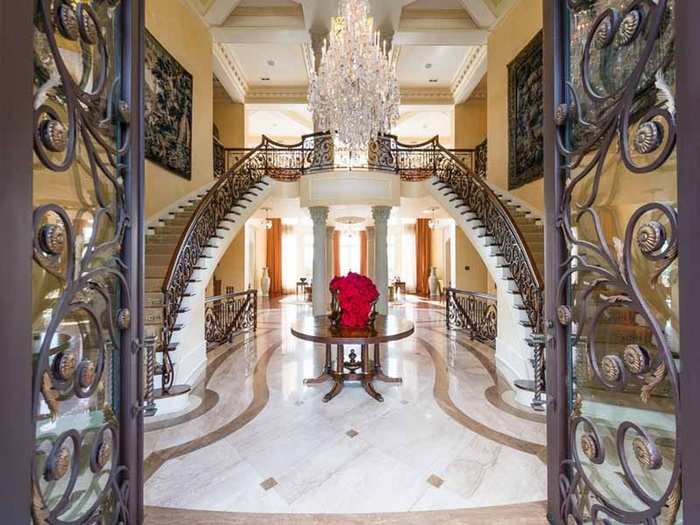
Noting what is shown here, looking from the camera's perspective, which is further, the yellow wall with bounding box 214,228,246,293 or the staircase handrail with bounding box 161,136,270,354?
the yellow wall with bounding box 214,228,246,293

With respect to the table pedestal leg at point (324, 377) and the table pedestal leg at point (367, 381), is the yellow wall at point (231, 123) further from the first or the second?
the table pedestal leg at point (367, 381)

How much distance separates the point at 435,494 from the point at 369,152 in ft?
22.7

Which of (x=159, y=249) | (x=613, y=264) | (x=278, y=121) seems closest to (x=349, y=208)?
(x=278, y=121)

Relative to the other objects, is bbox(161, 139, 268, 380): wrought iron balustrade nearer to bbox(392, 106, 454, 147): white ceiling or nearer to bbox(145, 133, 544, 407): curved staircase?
bbox(145, 133, 544, 407): curved staircase

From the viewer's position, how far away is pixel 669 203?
1.05 m

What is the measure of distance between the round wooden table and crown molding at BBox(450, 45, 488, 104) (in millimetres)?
8364

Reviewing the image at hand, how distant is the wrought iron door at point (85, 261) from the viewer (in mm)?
1050

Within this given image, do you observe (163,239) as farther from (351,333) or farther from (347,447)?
(347,447)

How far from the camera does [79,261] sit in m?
1.20

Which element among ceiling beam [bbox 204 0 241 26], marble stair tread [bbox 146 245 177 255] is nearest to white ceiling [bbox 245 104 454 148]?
ceiling beam [bbox 204 0 241 26]

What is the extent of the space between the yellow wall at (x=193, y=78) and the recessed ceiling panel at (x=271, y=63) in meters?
1.84

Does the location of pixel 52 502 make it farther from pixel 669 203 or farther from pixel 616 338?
pixel 669 203

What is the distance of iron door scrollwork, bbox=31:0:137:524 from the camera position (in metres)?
1.05

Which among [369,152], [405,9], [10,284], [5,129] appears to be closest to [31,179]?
[5,129]
